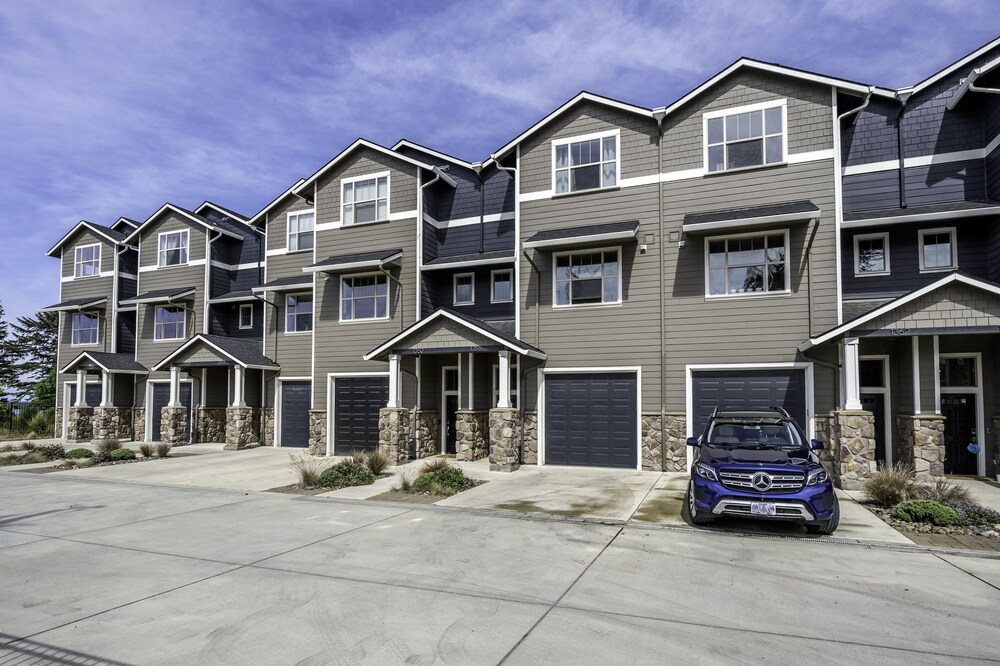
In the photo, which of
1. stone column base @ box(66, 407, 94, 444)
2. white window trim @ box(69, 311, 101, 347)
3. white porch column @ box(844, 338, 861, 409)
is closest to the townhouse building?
white porch column @ box(844, 338, 861, 409)

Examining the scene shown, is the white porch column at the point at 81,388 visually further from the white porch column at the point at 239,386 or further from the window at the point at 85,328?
the white porch column at the point at 239,386

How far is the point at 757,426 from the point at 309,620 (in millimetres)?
7969

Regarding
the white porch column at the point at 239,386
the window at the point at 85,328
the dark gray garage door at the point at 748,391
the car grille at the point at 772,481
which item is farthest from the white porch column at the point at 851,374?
the window at the point at 85,328

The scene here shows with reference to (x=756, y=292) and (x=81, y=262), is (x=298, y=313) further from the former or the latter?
(x=756, y=292)

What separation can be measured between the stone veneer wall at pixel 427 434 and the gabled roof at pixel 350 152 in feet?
26.2

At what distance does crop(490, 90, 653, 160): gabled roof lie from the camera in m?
16.7

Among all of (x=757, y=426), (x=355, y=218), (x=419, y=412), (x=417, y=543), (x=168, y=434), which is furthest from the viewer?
(x=168, y=434)

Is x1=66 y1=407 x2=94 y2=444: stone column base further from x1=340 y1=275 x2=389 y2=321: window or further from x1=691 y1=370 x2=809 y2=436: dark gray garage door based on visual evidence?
x1=691 y1=370 x2=809 y2=436: dark gray garage door

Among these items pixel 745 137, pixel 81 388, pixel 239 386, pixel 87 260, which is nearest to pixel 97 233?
pixel 87 260

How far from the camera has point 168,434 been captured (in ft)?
78.1

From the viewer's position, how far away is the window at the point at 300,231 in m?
23.7

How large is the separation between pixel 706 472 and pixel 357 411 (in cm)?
1386

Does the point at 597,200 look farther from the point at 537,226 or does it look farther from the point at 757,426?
the point at 757,426

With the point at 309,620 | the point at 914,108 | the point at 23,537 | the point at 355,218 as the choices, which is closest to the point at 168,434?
the point at 355,218
